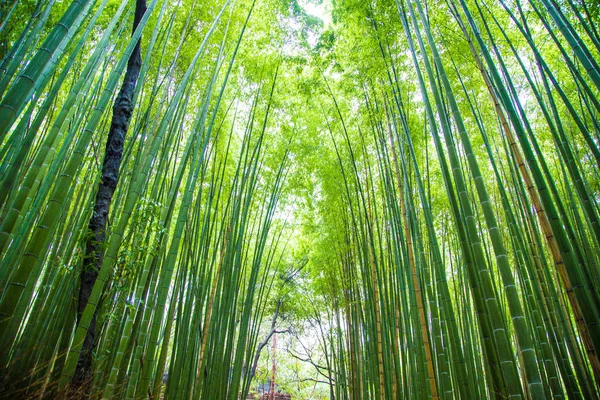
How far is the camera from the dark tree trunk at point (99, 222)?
2.04 m

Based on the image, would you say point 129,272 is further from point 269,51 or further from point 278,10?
point 278,10

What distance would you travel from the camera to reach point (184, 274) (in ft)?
10.6

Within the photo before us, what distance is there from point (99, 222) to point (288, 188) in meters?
3.50

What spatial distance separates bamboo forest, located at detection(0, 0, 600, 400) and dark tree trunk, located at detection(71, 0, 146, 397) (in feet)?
0.04

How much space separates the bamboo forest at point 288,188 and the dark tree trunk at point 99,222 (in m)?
0.01

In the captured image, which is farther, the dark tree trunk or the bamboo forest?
the dark tree trunk

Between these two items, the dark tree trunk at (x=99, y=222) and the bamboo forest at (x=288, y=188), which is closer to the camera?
the bamboo forest at (x=288, y=188)

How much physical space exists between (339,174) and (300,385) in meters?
8.58

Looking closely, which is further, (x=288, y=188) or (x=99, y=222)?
(x=288, y=188)

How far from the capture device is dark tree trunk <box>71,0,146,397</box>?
204 cm

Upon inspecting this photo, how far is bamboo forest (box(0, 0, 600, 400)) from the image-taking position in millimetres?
1551

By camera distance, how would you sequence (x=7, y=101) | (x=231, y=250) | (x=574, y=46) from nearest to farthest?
(x=7, y=101) → (x=574, y=46) → (x=231, y=250)

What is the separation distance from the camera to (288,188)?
18.1 feet

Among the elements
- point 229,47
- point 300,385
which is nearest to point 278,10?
point 229,47
